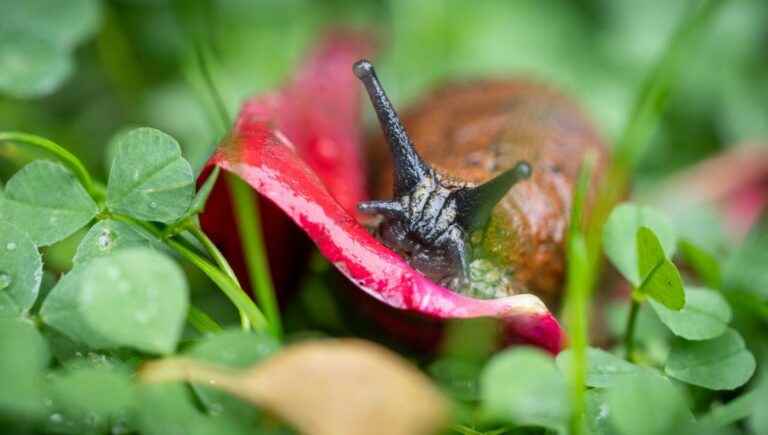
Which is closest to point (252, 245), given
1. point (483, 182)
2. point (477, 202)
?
point (477, 202)

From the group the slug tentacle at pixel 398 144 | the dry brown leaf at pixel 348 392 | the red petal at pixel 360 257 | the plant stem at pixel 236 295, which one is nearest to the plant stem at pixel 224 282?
the plant stem at pixel 236 295

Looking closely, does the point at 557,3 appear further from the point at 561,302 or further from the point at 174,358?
the point at 174,358

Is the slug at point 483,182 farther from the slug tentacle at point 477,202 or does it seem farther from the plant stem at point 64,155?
the plant stem at point 64,155

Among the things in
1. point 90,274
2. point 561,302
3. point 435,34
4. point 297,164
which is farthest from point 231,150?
point 435,34

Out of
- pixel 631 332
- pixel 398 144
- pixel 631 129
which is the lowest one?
pixel 631 332

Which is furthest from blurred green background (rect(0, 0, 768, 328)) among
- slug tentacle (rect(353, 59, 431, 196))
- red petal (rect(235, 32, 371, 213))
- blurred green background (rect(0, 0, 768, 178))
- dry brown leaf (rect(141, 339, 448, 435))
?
dry brown leaf (rect(141, 339, 448, 435))

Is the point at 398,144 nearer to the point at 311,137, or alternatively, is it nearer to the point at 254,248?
the point at 254,248
